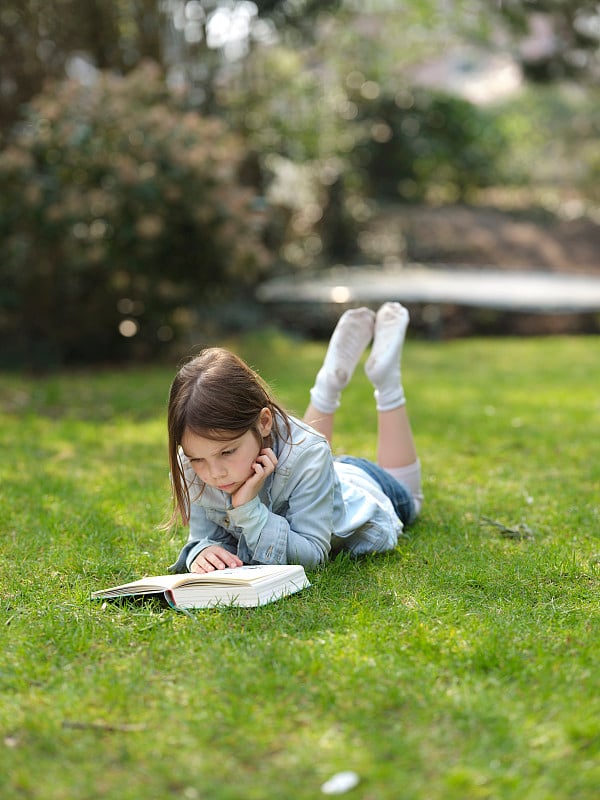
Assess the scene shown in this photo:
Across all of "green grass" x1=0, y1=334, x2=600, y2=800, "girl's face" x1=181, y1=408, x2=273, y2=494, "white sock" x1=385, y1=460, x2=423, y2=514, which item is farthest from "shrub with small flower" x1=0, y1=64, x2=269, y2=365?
"girl's face" x1=181, y1=408, x2=273, y2=494

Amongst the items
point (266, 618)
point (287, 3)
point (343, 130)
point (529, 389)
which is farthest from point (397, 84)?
point (266, 618)

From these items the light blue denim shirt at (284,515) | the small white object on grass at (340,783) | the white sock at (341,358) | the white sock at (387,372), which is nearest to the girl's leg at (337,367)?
the white sock at (341,358)

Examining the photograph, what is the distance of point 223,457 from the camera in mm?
2699

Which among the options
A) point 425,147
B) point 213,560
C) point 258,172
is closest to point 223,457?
point 213,560

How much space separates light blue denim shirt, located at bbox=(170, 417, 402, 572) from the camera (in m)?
2.83

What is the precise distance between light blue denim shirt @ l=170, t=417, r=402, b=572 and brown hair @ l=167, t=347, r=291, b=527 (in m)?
0.12

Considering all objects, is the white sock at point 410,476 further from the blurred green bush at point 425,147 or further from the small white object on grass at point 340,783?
the blurred green bush at point 425,147

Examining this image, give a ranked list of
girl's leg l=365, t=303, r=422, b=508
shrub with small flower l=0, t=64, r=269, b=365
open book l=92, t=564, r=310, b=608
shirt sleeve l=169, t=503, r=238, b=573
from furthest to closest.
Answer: shrub with small flower l=0, t=64, r=269, b=365
girl's leg l=365, t=303, r=422, b=508
shirt sleeve l=169, t=503, r=238, b=573
open book l=92, t=564, r=310, b=608

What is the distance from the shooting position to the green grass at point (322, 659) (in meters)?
1.90

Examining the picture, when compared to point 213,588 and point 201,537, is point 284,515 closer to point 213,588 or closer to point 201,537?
point 201,537

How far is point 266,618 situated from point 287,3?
8900mm

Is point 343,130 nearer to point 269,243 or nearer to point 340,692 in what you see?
point 269,243

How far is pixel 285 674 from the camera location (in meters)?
2.27

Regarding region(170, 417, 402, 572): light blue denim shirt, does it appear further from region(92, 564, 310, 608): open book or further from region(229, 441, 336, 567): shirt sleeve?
region(92, 564, 310, 608): open book
